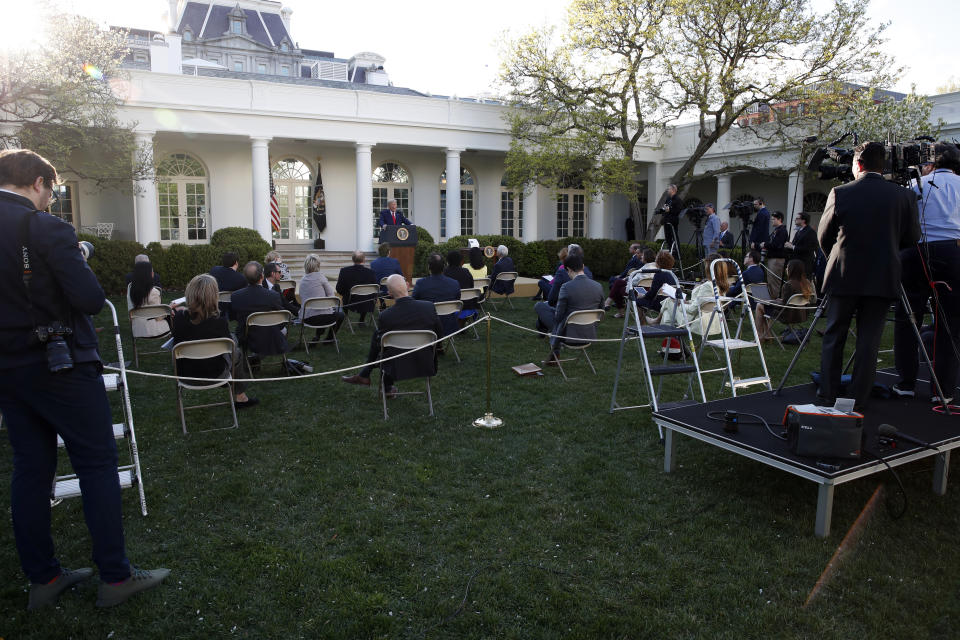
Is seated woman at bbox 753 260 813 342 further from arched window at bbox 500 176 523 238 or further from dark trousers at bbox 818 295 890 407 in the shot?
arched window at bbox 500 176 523 238

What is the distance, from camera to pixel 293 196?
2092 centimetres

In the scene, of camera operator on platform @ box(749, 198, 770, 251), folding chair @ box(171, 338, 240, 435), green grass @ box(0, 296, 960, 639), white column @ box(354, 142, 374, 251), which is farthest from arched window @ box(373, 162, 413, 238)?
green grass @ box(0, 296, 960, 639)

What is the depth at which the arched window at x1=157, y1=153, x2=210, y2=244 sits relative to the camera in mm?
19062

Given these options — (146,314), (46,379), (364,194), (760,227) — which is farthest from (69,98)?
(760,227)

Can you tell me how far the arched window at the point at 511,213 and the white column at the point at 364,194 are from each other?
656 cm

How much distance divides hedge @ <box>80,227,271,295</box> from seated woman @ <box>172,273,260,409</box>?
8529mm

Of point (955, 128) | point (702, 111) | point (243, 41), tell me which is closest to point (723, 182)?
point (702, 111)

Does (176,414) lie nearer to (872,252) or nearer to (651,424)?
(651,424)

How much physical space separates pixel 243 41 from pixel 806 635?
5907 cm

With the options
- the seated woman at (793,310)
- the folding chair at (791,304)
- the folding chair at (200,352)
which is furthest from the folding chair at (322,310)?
the folding chair at (791,304)

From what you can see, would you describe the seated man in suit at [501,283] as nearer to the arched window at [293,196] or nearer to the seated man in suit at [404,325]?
the seated man in suit at [404,325]

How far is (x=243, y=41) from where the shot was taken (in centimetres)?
5228

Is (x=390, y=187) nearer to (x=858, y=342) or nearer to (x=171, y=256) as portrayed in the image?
(x=171, y=256)

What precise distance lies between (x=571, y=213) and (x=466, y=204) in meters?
4.86
